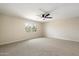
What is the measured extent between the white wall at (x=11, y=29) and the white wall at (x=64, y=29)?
3164mm

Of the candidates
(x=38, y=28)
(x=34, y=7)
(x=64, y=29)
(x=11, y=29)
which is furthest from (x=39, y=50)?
(x=38, y=28)

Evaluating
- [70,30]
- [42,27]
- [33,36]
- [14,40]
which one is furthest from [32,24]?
[70,30]

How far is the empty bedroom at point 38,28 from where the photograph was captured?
392 cm

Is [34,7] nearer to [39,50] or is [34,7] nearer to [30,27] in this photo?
[39,50]

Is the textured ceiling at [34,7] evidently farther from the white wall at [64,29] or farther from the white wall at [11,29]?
the white wall at [64,29]

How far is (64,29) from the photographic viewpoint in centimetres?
720

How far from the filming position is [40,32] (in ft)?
31.8

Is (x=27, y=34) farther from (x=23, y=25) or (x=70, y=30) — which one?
(x=70, y=30)

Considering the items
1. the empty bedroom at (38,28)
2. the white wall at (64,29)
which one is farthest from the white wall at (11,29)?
the white wall at (64,29)

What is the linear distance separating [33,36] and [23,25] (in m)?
2.10

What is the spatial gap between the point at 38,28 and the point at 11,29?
4289mm

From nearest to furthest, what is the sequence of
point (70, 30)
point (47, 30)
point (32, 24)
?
1. point (70, 30)
2. point (32, 24)
3. point (47, 30)

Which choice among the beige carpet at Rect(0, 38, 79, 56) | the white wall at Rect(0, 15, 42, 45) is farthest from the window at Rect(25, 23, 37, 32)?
the beige carpet at Rect(0, 38, 79, 56)

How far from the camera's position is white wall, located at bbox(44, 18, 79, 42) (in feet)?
→ 20.5
